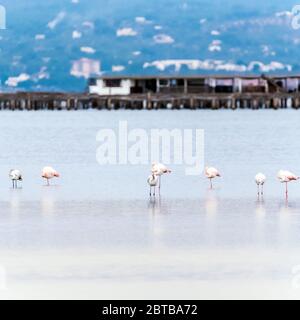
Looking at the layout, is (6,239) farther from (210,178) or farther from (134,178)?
(134,178)

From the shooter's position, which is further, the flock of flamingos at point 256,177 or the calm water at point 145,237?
the flock of flamingos at point 256,177

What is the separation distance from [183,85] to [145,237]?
292 feet

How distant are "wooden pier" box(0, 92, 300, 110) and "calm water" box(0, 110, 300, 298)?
71547mm

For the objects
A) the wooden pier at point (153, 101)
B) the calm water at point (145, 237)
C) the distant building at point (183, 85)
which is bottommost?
the calm water at point (145, 237)

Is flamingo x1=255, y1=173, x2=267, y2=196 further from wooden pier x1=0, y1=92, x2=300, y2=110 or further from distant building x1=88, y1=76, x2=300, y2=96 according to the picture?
distant building x1=88, y1=76, x2=300, y2=96

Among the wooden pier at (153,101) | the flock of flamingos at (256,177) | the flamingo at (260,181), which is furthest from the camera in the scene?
the wooden pier at (153,101)

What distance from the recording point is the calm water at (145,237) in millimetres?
13508

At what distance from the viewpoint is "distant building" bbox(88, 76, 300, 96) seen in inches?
4139

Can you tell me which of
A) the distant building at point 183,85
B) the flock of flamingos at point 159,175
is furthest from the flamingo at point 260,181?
the distant building at point 183,85

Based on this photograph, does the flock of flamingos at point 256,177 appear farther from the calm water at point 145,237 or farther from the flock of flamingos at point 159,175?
the calm water at point 145,237

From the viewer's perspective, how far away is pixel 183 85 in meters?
106

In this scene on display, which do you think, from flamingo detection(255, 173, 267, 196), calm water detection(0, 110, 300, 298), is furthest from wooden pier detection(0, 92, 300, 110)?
flamingo detection(255, 173, 267, 196)

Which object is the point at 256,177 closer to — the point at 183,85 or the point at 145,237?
the point at 145,237

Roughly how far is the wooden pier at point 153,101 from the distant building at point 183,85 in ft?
2.99
